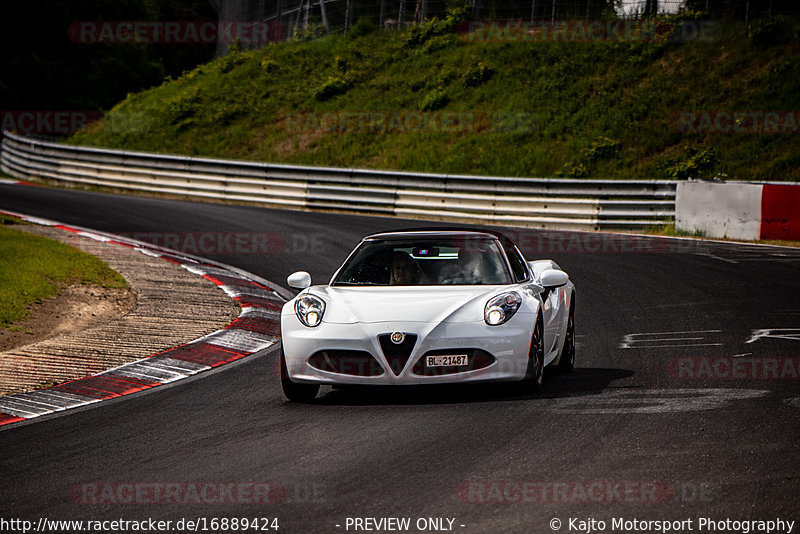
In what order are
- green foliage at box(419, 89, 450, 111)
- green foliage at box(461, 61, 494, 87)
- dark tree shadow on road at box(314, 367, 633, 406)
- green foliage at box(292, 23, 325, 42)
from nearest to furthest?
dark tree shadow on road at box(314, 367, 633, 406)
green foliage at box(419, 89, 450, 111)
green foliage at box(461, 61, 494, 87)
green foliage at box(292, 23, 325, 42)

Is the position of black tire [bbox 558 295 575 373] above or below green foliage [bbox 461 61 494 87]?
below

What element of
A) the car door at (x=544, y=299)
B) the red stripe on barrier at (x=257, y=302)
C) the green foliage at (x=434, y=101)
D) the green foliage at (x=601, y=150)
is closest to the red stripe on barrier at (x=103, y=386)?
the car door at (x=544, y=299)

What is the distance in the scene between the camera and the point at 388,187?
25.2 m

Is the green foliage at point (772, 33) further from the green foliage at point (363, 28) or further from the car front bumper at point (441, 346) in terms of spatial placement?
the car front bumper at point (441, 346)

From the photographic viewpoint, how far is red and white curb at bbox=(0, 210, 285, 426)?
8.04 metres

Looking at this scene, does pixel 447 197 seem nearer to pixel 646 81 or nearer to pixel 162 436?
pixel 646 81

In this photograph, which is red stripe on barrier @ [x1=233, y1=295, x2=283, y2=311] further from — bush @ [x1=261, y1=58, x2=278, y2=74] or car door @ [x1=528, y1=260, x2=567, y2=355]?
bush @ [x1=261, y1=58, x2=278, y2=74]

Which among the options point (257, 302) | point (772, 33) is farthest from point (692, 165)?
point (257, 302)

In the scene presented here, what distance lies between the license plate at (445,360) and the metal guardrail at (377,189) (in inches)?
576

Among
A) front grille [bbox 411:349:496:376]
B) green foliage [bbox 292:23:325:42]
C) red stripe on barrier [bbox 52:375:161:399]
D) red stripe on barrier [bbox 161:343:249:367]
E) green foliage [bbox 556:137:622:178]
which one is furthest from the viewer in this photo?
green foliage [bbox 292:23:325:42]

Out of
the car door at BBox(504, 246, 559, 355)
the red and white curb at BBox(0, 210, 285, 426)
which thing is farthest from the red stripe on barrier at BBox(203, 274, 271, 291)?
the car door at BBox(504, 246, 559, 355)

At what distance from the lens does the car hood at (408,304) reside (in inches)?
297

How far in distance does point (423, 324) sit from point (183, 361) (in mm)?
3129

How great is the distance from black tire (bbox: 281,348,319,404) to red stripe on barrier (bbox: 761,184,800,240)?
44.1 ft
